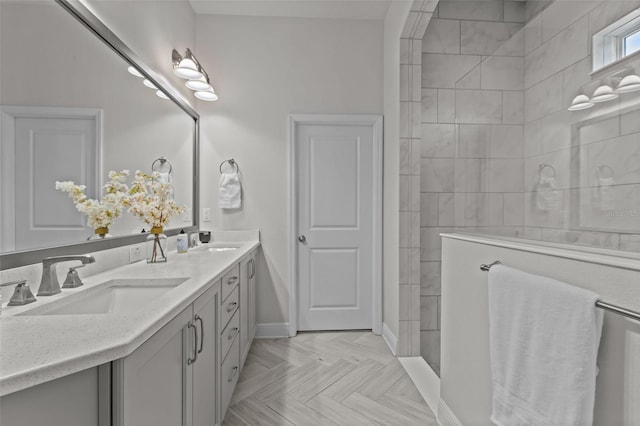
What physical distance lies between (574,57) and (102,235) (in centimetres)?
212

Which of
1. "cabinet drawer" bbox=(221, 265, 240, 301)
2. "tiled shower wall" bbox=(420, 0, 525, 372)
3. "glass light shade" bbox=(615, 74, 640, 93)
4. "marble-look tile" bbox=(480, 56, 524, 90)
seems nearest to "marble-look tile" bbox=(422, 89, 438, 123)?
"tiled shower wall" bbox=(420, 0, 525, 372)

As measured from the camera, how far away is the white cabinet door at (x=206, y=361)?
3.87ft

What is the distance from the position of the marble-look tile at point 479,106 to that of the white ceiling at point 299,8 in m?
1.47

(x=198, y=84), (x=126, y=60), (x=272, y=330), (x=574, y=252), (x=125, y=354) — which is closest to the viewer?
(x=125, y=354)

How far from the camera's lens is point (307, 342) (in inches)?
105

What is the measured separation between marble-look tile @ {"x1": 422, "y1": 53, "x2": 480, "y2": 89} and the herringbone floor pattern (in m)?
2.33

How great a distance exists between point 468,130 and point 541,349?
1137 mm

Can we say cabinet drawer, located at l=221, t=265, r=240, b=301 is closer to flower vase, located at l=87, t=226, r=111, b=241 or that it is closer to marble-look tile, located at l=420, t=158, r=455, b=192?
flower vase, located at l=87, t=226, r=111, b=241

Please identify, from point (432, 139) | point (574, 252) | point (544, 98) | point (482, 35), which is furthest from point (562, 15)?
point (482, 35)

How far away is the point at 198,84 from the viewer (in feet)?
7.91

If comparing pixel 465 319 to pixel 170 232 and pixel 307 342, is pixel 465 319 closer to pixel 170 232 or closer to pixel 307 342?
pixel 307 342

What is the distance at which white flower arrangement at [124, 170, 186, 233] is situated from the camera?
1.59m

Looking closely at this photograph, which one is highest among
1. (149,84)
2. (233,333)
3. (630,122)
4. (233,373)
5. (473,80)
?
(149,84)

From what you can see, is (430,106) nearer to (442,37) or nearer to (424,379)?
(442,37)
